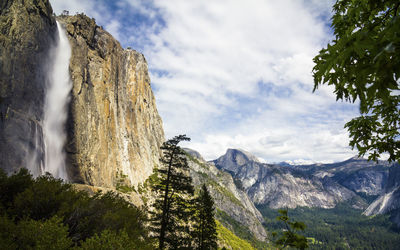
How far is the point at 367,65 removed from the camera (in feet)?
5.97

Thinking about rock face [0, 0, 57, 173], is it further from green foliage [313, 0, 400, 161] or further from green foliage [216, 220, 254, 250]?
green foliage [216, 220, 254, 250]

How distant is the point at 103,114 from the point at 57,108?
14.9 m

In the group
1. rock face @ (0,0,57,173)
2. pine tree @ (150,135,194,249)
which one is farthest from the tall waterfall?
pine tree @ (150,135,194,249)

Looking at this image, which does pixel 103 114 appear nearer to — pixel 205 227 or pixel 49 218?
pixel 205 227

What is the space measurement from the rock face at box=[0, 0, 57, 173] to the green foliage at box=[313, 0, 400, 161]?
3006 centimetres

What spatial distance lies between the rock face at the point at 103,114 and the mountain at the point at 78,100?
0.54 ft

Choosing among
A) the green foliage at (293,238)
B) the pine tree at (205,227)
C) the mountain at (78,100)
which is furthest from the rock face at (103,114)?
the green foliage at (293,238)

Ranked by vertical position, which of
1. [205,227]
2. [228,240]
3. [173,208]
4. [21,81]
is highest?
[21,81]

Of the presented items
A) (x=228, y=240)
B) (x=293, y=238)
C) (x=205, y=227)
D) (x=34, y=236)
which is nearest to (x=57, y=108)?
(x=205, y=227)

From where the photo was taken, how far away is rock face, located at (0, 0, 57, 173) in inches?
909

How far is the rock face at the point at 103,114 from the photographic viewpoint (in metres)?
40.0

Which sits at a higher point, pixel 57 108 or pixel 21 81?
pixel 57 108

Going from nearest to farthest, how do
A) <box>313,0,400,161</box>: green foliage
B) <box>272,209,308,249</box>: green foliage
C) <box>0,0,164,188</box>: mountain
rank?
1. <box>313,0,400,161</box>: green foliage
2. <box>272,209,308,249</box>: green foliage
3. <box>0,0,164,188</box>: mountain

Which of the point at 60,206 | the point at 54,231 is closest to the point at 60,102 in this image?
the point at 60,206
